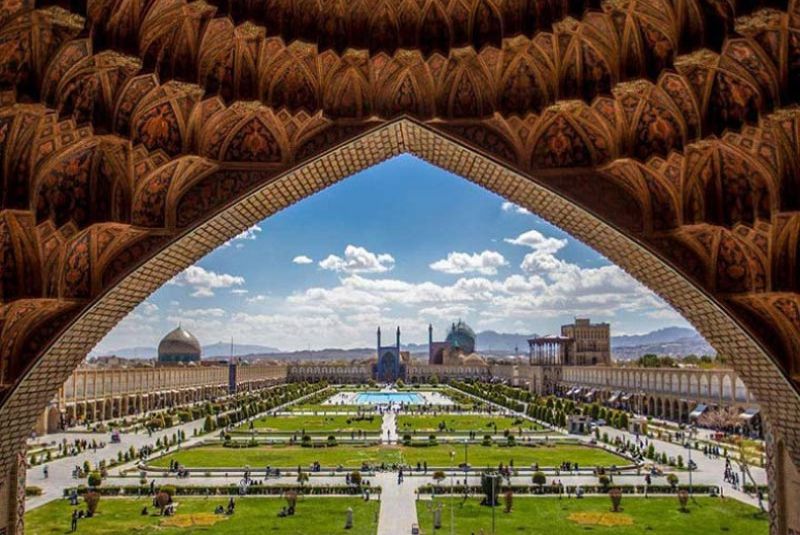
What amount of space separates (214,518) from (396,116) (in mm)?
12046

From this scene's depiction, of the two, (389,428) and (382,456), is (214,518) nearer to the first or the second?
(382,456)

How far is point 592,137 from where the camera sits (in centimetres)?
867

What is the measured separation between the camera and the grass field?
25.5 meters

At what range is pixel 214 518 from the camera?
17531mm

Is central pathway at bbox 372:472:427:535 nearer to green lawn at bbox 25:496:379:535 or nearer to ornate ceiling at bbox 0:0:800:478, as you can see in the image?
green lawn at bbox 25:496:379:535

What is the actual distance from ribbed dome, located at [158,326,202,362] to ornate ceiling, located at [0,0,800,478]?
6748 cm

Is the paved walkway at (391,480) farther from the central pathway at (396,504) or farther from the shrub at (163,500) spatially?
the shrub at (163,500)

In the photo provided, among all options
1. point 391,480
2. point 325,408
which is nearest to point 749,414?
point 391,480

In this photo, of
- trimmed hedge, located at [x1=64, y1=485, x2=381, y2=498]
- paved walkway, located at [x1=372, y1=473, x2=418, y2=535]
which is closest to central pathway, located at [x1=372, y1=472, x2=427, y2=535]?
paved walkway, located at [x1=372, y1=473, x2=418, y2=535]

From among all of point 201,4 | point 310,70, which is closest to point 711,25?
point 310,70

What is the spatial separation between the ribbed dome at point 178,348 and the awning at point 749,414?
53.1m

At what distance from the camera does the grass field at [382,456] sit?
25.5 m

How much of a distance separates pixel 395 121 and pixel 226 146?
1.93 m

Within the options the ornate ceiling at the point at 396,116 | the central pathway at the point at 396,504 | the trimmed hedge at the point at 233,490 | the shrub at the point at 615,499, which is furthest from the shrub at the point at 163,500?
the ornate ceiling at the point at 396,116
